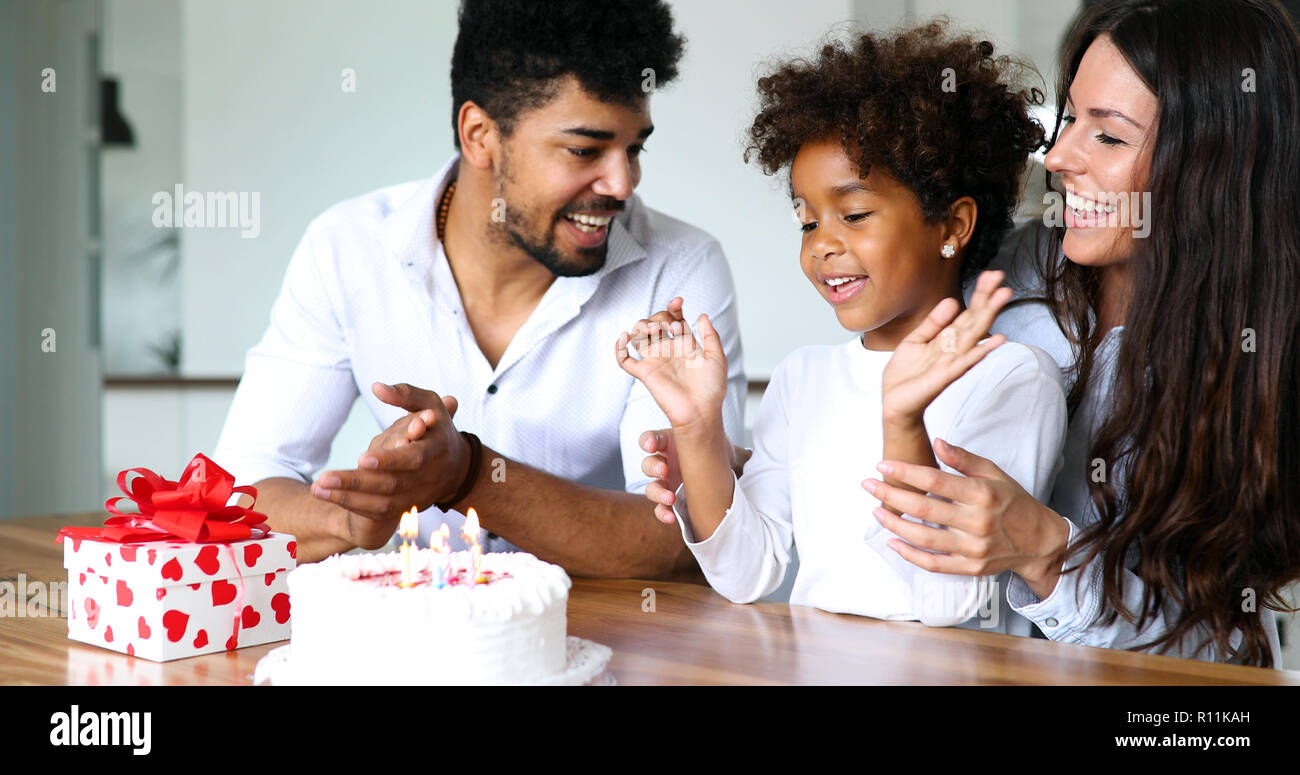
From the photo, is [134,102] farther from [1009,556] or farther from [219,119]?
[1009,556]

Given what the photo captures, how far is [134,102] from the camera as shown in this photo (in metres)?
3.63

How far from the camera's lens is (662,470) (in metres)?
1.31

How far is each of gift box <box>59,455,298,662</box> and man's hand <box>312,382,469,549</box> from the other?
0.15 m

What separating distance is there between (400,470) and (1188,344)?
0.88m

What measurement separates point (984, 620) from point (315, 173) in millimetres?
2966

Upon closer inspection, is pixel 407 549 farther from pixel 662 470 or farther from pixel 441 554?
pixel 662 470

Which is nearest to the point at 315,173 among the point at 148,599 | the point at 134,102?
the point at 134,102

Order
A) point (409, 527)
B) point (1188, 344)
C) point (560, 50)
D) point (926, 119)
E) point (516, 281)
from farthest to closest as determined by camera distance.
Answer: point (516, 281) → point (560, 50) → point (926, 119) → point (1188, 344) → point (409, 527)

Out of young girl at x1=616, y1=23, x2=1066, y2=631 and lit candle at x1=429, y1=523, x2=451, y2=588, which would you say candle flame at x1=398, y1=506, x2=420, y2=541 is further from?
young girl at x1=616, y1=23, x2=1066, y2=631

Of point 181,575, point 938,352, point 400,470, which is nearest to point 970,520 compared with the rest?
point 938,352

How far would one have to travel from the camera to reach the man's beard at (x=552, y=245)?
5.97 feet

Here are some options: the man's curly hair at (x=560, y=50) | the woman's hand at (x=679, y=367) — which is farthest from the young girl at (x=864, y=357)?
the man's curly hair at (x=560, y=50)

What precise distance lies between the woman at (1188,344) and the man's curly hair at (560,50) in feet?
2.35

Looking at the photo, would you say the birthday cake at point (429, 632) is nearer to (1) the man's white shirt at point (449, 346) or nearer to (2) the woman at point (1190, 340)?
(2) the woman at point (1190, 340)
